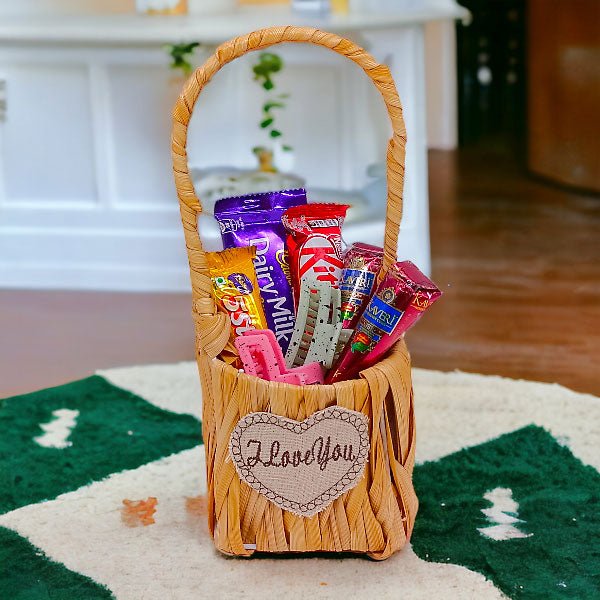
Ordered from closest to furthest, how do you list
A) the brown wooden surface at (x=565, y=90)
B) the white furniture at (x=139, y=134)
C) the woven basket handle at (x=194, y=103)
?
the woven basket handle at (x=194, y=103)
the white furniture at (x=139, y=134)
the brown wooden surface at (x=565, y=90)

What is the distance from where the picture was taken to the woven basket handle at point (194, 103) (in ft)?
4.21

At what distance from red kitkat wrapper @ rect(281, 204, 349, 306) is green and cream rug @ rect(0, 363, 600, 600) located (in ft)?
1.25

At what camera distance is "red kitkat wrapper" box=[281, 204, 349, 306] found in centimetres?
145

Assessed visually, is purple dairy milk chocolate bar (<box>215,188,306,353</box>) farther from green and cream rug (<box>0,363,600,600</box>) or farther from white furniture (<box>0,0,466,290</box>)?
white furniture (<box>0,0,466,290</box>)

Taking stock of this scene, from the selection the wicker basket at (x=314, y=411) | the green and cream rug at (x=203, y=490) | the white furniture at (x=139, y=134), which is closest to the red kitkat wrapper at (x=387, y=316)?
the wicker basket at (x=314, y=411)

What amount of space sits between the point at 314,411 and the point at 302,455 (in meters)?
0.06

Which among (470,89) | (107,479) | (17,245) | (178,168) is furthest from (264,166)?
(470,89)

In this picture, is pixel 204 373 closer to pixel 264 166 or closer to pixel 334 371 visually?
pixel 334 371

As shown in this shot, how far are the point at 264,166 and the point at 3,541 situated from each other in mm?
1364

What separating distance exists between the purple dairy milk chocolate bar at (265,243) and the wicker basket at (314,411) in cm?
11

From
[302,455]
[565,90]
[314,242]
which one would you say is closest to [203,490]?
[302,455]

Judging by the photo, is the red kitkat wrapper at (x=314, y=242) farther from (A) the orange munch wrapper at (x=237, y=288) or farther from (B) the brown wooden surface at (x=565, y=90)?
(B) the brown wooden surface at (x=565, y=90)

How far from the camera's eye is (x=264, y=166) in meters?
2.63

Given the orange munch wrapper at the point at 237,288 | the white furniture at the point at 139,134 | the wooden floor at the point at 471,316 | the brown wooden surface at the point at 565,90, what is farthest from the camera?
the brown wooden surface at the point at 565,90
